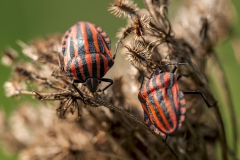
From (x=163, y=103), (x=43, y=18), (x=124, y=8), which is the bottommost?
(x=163, y=103)

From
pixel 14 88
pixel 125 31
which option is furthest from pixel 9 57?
pixel 125 31

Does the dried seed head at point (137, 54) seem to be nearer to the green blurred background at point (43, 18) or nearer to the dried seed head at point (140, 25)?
the dried seed head at point (140, 25)

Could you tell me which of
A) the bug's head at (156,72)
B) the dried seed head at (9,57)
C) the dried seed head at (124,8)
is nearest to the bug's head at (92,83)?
the bug's head at (156,72)

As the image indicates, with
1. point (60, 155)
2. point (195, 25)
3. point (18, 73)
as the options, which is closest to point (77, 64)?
point (18, 73)

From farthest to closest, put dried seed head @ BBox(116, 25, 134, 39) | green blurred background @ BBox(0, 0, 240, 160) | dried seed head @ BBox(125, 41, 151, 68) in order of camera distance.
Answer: green blurred background @ BBox(0, 0, 240, 160)
dried seed head @ BBox(116, 25, 134, 39)
dried seed head @ BBox(125, 41, 151, 68)

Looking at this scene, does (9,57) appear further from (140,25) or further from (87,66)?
(140,25)

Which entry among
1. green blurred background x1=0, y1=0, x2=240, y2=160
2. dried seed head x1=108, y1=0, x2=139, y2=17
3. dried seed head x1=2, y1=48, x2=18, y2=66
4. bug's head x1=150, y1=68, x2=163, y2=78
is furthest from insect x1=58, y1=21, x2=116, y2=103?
green blurred background x1=0, y1=0, x2=240, y2=160

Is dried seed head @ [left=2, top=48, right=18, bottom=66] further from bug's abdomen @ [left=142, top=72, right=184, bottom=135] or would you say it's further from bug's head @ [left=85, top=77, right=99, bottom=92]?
bug's abdomen @ [left=142, top=72, right=184, bottom=135]

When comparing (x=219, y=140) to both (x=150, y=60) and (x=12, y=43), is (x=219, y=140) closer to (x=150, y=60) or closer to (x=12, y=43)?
(x=150, y=60)
